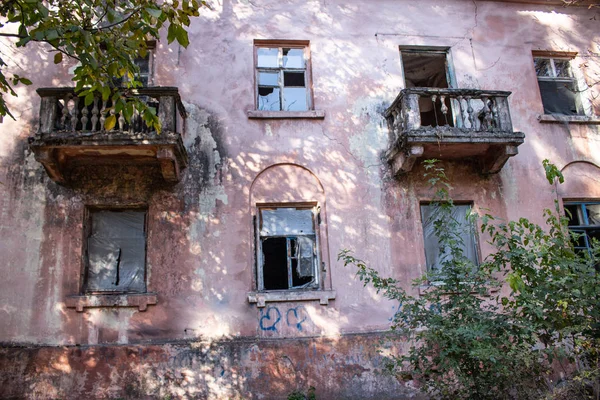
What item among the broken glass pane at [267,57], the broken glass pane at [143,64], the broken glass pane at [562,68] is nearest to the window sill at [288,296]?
the broken glass pane at [267,57]

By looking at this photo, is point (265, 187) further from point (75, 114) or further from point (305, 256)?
point (75, 114)

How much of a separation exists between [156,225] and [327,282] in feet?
10.4

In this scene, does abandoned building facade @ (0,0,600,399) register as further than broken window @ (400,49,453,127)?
No


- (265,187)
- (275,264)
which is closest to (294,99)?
(265,187)

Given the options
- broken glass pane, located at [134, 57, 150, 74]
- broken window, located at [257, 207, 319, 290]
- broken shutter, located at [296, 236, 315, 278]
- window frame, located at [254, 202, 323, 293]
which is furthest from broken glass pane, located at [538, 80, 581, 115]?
broken glass pane, located at [134, 57, 150, 74]

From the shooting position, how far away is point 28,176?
9.13 meters

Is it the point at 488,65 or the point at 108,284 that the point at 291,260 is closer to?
the point at 108,284

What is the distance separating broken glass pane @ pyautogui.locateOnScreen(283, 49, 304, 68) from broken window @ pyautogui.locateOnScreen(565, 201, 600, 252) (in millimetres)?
6052

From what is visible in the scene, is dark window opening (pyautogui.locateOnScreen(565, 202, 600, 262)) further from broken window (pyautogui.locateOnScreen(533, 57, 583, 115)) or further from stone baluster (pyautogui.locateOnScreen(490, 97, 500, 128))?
stone baluster (pyautogui.locateOnScreen(490, 97, 500, 128))

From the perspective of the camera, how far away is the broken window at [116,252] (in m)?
8.93

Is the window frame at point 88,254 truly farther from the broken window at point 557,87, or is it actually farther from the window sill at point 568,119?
the broken window at point 557,87

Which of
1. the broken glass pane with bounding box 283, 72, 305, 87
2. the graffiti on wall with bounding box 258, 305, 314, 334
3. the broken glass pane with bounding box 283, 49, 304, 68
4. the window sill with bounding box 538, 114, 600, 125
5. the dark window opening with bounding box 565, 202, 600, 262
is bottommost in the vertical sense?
the graffiti on wall with bounding box 258, 305, 314, 334

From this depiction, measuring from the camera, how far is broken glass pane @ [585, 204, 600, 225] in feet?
33.4

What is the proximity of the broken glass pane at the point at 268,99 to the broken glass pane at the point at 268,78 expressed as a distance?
107mm
